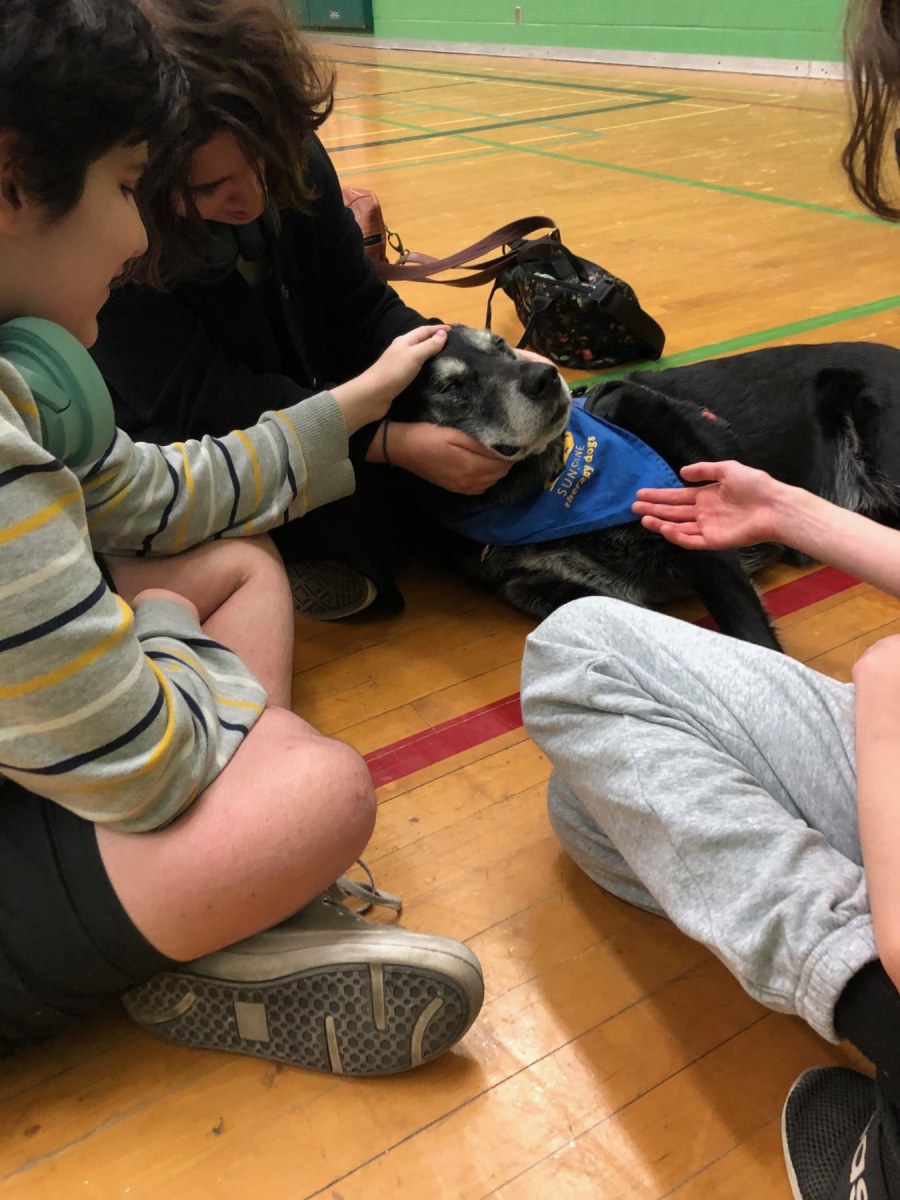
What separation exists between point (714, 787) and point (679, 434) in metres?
0.88

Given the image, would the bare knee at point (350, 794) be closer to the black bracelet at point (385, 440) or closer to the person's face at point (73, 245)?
the person's face at point (73, 245)

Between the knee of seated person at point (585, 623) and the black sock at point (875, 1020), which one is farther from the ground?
the knee of seated person at point (585, 623)

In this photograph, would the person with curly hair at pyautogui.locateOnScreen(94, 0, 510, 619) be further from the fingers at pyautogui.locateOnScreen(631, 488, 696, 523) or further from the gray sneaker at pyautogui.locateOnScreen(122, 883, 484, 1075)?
the gray sneaker at pyautogui.locateOnScreen(122, 883, 484, 1075)

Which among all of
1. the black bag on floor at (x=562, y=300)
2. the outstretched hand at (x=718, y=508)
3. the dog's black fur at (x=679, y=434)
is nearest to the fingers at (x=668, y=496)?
the outstretched hand at (x=718, y=508)

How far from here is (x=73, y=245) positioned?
2.46 ft

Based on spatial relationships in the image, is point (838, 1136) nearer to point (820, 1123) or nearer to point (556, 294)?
point (820, 1123)

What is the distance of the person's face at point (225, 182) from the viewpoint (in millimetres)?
1206

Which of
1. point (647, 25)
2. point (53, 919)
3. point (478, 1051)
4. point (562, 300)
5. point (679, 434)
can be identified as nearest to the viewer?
point (53, 919)

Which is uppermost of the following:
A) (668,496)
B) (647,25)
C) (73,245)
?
(73,245)

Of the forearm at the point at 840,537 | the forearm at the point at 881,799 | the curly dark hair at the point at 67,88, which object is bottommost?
the forearm at the point at 881,799

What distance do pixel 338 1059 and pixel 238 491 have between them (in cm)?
68

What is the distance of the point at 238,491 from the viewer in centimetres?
120

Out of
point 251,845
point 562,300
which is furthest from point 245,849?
point 562,300

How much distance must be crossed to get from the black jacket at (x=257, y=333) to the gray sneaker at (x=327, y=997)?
31.6 inches
